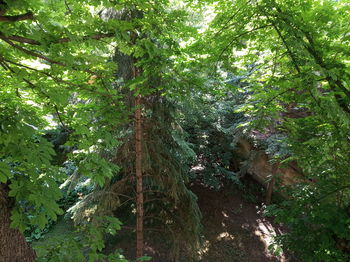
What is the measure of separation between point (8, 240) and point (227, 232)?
7.32 metres

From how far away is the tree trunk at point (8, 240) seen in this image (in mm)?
2131

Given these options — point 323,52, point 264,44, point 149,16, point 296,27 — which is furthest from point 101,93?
point 264,44

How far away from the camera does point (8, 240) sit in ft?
7.18

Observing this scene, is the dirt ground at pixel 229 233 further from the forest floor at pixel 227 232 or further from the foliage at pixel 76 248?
the foliage at pixel 76 248

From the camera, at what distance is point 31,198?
5.06 ft

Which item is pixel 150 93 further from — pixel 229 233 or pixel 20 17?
pixel 229 233

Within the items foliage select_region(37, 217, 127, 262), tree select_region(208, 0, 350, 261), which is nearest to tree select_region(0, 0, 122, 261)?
foliage select_region(37, 217, 127, 262)

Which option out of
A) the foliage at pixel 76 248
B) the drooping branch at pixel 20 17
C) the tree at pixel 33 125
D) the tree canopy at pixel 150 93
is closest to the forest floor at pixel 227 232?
the tree canopy at pixel 150 93

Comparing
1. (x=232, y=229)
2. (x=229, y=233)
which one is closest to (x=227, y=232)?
(x=229, y=233)

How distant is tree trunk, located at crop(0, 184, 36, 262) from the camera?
A: 2.13m

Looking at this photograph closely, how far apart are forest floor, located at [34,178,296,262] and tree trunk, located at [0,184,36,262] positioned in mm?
5076

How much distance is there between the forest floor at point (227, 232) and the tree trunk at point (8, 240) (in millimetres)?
5076

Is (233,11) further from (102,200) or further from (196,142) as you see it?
(196,142)

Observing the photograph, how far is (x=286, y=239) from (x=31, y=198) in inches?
181
